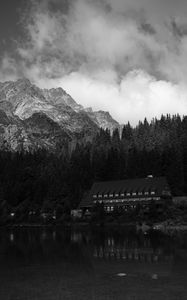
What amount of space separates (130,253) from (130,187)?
79106 millimetres

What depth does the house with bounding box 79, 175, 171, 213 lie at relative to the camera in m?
118

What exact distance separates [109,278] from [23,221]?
100 m

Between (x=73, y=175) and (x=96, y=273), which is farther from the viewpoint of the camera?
(x=73, y=175)

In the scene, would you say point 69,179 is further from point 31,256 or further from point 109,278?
point 109,278

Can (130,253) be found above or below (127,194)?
below

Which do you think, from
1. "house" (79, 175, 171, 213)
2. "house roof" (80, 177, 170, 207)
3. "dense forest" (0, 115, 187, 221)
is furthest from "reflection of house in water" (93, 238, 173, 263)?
"dense forest" (0, 115, 187, 221)

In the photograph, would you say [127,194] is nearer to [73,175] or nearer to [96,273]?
[73,175]

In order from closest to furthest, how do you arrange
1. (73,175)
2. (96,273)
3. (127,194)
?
(96,273) < (127,194) < (73,175)

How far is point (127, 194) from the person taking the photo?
12481 centimetres

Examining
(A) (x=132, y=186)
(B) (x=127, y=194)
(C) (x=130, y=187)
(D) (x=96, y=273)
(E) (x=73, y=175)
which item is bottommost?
(D) (x=96, y=273)

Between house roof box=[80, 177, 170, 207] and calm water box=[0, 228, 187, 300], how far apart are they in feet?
223

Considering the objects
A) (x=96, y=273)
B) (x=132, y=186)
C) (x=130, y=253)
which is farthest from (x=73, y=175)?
(x=96, y=273)

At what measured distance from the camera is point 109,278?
31219 millimetres

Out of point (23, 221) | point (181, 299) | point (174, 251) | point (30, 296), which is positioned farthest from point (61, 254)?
point (23, 221)
